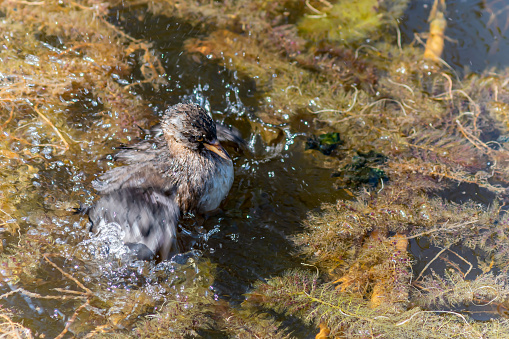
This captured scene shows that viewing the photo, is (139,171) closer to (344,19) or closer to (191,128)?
(191,128)

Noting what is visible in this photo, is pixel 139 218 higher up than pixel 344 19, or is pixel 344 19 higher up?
pixel 344 19

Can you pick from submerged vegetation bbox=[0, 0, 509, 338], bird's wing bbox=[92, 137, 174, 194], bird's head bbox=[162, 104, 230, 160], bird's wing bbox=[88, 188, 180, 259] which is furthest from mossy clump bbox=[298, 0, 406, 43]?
bird's wing bbox=[88, 188, 180, 259]

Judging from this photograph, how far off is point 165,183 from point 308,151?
1.61m

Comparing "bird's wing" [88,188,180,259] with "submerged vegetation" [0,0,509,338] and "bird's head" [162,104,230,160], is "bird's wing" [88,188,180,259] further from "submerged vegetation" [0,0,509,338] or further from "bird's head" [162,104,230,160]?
"bird's head" [162,104,230,160]

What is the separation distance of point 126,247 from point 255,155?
1.64 metres

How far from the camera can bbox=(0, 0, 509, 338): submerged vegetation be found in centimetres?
322

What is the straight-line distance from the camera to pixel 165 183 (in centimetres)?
367

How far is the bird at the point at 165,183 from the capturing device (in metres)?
3.38

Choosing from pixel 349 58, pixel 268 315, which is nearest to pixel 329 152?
pixel 349 58

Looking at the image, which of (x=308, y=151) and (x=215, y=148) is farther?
(x=308, y=151)

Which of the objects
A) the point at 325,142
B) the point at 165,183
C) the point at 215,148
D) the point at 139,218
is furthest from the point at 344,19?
the point at 139,218

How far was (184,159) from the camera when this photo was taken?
12.4 ft

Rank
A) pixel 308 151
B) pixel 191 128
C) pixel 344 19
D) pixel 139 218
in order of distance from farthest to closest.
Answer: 1. pixel 344 19
2. pixel 308 151
3. pixel 191 128
4. pixel 139 218

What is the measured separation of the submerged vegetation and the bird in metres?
0.28
